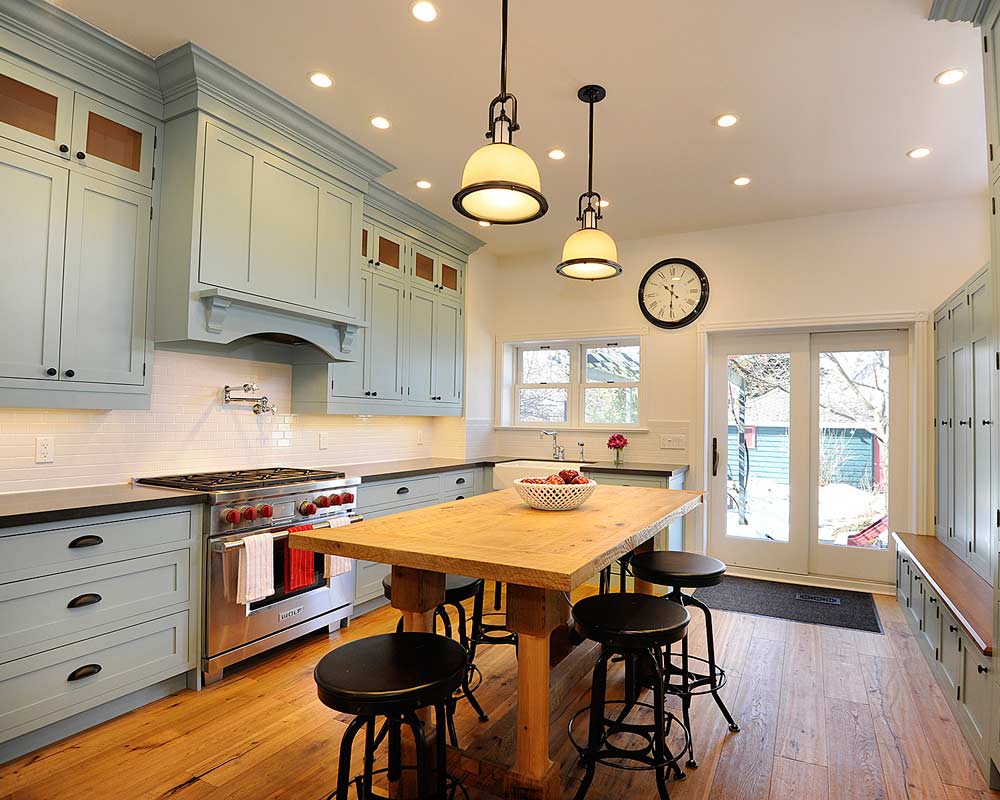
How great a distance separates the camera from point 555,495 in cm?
229

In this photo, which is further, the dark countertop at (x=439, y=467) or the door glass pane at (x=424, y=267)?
the door glass pane at (x=424, y=267)

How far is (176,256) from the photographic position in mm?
2807

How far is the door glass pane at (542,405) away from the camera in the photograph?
565cm

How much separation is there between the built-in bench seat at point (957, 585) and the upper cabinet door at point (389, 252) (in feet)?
12.3

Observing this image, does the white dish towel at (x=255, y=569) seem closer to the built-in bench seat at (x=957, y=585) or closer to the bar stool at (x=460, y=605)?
the bar stool at (x=460, y=605)

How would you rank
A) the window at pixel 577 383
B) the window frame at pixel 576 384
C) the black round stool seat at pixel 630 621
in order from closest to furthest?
the black round stool seat at pixel 630 621 < the window frame at pixel 576 384 < the window at pixel 577 383

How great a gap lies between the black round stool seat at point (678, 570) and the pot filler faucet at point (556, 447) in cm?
245

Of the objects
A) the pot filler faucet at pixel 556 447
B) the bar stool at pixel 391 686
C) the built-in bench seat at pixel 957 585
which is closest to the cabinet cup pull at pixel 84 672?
the bar stool at pixel 391 686

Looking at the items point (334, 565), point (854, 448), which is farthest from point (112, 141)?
point (854, 448)

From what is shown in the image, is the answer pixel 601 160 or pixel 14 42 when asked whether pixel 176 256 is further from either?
pixel 601 160

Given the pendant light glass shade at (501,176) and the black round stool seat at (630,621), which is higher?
the pendant light glass shade at (501,176)

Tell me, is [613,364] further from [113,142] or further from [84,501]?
[84,501]

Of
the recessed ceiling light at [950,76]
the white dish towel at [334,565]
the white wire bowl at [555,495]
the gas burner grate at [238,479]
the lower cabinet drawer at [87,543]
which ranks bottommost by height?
the white dish towel at [334,565]

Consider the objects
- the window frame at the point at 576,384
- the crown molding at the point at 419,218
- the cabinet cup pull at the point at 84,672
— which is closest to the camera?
the cabinet cup pull at the point at 84,672
